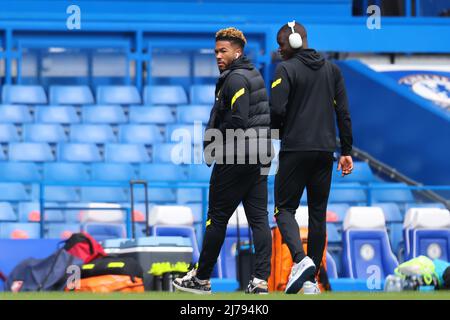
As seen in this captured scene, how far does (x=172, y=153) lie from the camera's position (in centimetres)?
1647

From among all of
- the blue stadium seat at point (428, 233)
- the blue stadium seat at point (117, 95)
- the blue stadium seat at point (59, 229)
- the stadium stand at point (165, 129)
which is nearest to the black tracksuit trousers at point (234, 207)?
the stadium stand at point (165, 129)

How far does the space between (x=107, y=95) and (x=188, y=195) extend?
2.53 m

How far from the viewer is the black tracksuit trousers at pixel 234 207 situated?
890 cm

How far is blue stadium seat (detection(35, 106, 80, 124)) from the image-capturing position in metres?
17.0

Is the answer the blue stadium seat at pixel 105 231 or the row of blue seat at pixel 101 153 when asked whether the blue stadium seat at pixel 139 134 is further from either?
the blue stadium seat at pixel 105 231

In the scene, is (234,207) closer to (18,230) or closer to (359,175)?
(18,230)

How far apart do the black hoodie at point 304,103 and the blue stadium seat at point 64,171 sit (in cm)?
717

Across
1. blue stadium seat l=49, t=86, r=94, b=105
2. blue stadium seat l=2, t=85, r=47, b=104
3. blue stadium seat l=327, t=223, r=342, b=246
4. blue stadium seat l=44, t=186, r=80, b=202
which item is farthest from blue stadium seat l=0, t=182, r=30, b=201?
blue stadium seat l=327, t=223, r=342, b=246

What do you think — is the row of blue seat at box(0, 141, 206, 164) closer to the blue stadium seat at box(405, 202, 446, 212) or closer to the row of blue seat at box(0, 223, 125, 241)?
the row of blue seat at box(0, 223, 125, 241)

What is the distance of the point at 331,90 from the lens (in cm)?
899

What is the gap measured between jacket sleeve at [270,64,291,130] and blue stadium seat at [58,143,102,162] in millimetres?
7665

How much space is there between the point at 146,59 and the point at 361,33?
10.2 feet
